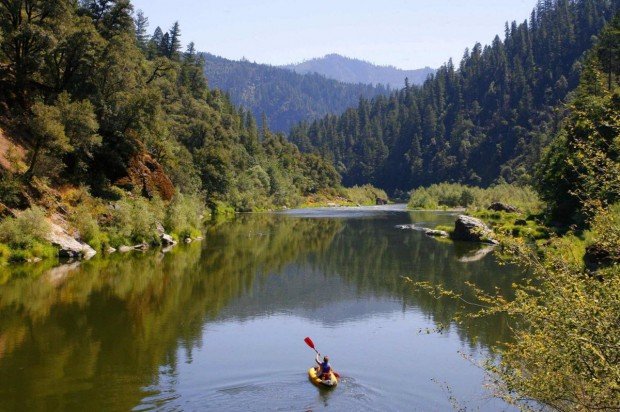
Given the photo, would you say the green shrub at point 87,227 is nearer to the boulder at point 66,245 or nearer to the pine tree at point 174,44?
the boulder at point 66,245

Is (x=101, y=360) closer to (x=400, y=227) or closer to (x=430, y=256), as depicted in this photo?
(x=430, y=256)

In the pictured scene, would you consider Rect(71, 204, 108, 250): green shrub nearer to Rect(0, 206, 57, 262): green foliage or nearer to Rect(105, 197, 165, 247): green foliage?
Rect(105, 197, 165, 247): green foliage

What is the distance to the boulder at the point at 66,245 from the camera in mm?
49406

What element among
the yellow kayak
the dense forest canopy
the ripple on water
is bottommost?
the ripple on water

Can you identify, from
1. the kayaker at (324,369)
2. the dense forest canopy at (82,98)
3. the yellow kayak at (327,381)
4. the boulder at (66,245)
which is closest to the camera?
the yellow kayak at (327,381)

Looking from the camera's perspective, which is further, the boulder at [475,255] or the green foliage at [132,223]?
the boulder at [475,255]

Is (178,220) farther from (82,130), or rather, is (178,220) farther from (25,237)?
(25,237)

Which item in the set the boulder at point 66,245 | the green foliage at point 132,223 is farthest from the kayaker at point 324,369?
the green foliage at point 132,223

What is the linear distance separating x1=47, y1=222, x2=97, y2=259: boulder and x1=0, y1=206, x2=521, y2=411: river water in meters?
2.18

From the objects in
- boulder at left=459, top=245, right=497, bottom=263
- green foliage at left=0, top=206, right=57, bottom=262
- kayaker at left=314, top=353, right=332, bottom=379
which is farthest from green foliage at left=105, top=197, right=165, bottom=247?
kayaker at left=314, top=353, right=332, bottom=379

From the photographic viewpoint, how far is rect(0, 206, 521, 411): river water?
72.0 ft

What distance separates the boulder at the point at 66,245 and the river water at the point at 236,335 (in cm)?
218

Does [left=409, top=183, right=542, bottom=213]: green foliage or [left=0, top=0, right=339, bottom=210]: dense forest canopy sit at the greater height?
[left=0, top=0, right=339, bottom=210]: dense forest canopy

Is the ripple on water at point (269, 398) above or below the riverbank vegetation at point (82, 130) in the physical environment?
below
